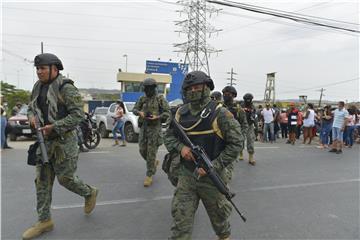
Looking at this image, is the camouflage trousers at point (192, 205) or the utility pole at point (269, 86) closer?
the camouflage trousers at point (192, 205)

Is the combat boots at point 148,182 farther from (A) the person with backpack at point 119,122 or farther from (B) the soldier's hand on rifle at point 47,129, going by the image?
(A) the person with backpack at point 119,122

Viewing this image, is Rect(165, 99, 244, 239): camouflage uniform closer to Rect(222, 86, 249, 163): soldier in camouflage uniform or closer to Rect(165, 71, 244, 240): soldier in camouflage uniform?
Rect(165, 71, 244, 240): soldier in camouflage uniform

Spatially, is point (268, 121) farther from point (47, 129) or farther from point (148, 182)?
point (47, 129)

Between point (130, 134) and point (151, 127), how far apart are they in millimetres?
7097

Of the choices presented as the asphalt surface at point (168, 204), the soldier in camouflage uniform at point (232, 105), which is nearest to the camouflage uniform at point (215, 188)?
the asphalt surface at point (168, 204)

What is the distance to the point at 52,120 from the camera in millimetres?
3432

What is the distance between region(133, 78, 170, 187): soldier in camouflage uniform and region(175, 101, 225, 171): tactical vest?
2.49 meters

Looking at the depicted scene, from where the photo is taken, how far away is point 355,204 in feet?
16.0

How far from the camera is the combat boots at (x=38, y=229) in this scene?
11.1 feet

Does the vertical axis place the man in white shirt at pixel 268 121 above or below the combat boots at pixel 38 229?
above

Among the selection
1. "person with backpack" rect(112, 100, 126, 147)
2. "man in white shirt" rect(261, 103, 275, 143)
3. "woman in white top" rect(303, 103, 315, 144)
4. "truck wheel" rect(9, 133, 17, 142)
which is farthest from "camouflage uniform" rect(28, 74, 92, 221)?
"woman in white top" rect(303, 103, 315, 144)

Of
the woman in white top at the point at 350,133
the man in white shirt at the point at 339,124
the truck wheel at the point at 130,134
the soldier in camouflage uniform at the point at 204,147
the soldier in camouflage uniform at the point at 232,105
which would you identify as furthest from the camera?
the woman in white top at the point at 350,133

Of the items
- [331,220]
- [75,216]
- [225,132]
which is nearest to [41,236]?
[75,216]

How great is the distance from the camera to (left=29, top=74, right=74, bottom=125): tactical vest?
3.42 meters
